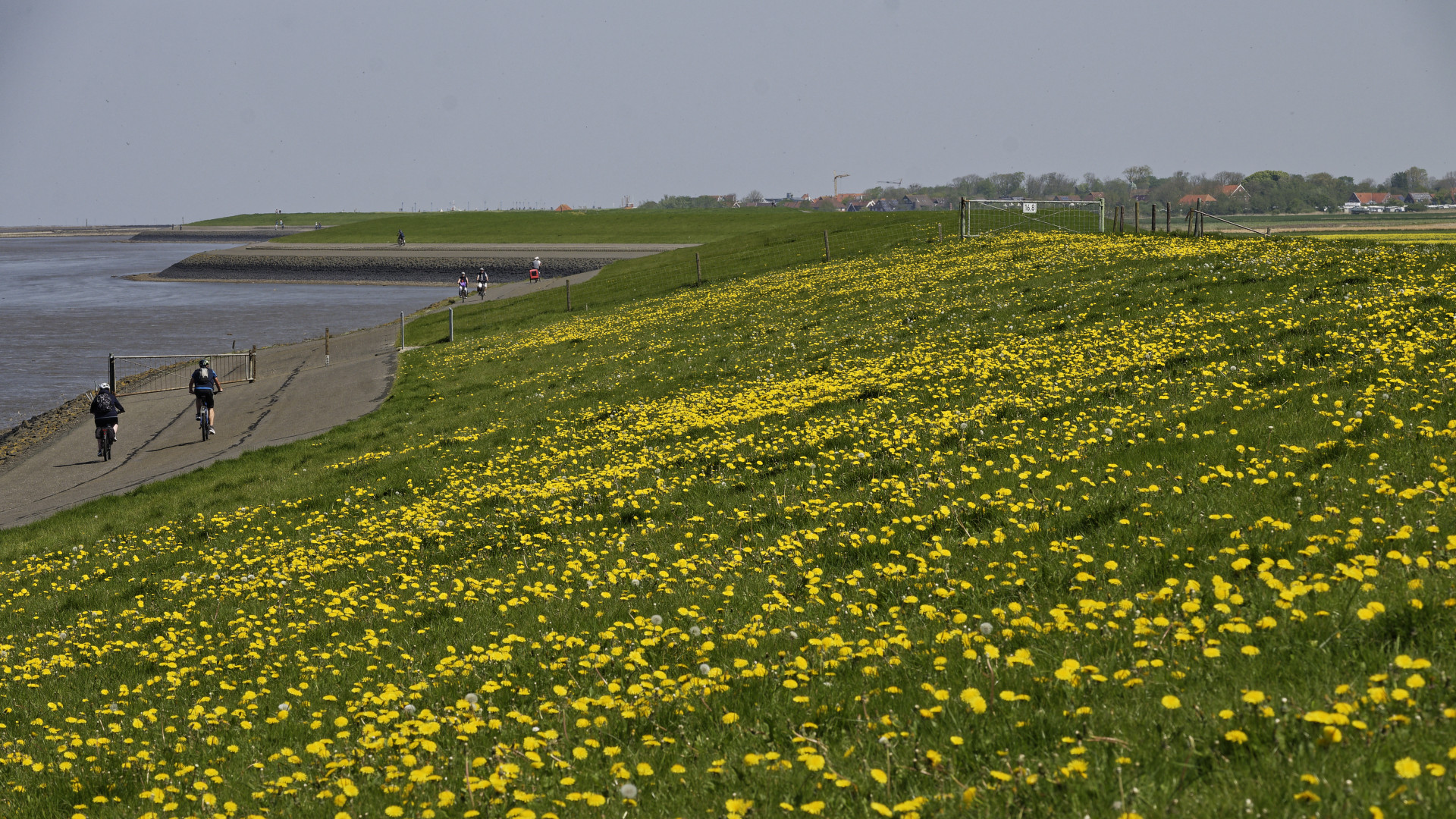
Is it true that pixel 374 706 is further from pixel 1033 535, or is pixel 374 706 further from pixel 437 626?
pixel 1033 535

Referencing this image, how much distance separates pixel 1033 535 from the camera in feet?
32.0

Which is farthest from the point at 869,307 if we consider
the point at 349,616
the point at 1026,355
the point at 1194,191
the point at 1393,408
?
the point at 1194,191

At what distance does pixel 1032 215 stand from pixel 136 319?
7660 centimetres

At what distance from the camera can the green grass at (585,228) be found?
15475 cm

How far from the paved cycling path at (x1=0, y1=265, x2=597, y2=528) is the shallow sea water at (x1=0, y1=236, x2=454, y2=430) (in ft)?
26.4

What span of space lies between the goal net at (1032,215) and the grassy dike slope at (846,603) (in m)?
30.3

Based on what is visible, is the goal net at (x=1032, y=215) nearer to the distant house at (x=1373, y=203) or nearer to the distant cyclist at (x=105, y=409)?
the distant cyclist at (x=105, y=409)

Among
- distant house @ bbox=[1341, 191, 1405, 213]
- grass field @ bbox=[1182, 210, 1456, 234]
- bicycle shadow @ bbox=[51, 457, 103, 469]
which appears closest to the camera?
bicycle shadow @ bbox=[51, 457, 103, 469]


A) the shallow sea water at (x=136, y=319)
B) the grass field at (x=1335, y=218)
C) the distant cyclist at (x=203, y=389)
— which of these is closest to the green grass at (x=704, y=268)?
the shallow sea water at (x=136, y=319)

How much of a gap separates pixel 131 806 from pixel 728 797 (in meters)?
4.63

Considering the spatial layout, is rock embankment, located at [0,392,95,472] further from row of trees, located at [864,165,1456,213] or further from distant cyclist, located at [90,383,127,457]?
row of trees, located at [864,165,1456,213]

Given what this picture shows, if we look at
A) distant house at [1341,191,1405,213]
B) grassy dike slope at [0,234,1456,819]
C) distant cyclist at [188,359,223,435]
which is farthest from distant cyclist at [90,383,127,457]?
distant house at [1341,191,1405,213]

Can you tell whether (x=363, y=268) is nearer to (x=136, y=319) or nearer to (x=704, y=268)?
(x=136, y=319)

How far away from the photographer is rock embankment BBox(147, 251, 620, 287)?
13175 centimetres
